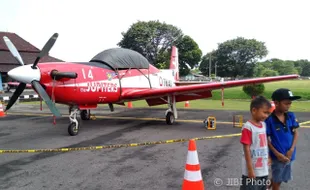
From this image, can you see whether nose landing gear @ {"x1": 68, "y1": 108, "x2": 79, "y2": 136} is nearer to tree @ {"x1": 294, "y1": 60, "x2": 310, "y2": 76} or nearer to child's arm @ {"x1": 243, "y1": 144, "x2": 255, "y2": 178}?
child's arm @ {"x1": 243, "y1": 144, "x2": 255, "y2": 178}

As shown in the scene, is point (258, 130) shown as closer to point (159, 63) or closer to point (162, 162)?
point (162, 162)

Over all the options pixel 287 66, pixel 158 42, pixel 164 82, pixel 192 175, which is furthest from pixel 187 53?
pixel 287 66

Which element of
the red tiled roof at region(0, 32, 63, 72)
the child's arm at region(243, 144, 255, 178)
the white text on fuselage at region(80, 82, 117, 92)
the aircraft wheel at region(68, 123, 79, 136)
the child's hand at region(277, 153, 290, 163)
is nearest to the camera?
the child's arm at region(243, 144, 255, 178)

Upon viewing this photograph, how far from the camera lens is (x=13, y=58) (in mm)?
36688

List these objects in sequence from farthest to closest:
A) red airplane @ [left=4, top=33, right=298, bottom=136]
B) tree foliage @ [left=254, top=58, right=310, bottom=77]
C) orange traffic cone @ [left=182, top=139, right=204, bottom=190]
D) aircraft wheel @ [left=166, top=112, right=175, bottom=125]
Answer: tree foliage @ [left=254, top=58, right=310, bottom=77] < aircraft wheel @ [left=166, top=112, right=175, bottom=125] < red airplane @ [left=4, top=33, right=298, bottom=136] < orange traffic cone @ [left=182, top=139, right=204, bottom=190]

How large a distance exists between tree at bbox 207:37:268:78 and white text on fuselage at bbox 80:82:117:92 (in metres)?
70.6

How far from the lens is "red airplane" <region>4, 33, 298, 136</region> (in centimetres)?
723

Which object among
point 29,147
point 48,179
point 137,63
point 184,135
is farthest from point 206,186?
point 137,63

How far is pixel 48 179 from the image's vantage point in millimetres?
4363

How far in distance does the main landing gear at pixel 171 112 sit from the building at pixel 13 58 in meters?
27.5

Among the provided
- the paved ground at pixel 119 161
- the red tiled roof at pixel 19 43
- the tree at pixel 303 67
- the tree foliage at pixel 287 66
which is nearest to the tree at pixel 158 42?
the red tiled roof at pixel 19 43

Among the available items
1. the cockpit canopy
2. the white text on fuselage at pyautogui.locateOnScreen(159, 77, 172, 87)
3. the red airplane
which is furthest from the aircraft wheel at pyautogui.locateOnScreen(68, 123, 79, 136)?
the white text on fuselage at pyautogui.locateOnScreen(159, 77, 172, 87)

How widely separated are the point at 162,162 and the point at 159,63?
177ft

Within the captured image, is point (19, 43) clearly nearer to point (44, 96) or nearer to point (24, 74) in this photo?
point (24, 74)
